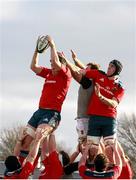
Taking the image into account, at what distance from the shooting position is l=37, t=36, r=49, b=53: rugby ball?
37.9ft

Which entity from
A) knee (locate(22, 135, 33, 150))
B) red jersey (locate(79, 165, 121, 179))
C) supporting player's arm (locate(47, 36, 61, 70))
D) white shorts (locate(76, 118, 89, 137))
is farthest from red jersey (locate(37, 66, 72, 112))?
red jersey (locate(79, 165, 121, 179))

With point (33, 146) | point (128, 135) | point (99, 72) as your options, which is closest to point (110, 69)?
point (99, 72)

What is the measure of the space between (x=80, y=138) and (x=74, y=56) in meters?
1.47

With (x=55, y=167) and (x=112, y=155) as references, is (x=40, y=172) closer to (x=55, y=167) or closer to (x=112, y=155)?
(x=55, y=167)

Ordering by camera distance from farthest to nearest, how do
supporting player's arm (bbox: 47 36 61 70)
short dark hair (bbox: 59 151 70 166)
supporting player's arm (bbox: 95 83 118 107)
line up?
short dark hair (bbox: 59 151 70 166)
supporting player's arm (bbox: 47 36 61 70)
supporting player's arm (bbox: 95 83 118 107)

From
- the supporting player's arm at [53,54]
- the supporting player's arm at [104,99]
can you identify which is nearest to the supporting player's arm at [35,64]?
the supporting player's arm at [53,54]

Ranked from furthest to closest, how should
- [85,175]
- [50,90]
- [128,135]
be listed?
[128,135]
[50,90]
[85,175]

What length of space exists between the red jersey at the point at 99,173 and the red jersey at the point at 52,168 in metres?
0.79

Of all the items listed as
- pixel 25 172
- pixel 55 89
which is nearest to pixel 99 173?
pixel 25 172

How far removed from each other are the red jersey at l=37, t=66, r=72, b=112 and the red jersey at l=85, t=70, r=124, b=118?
47cm

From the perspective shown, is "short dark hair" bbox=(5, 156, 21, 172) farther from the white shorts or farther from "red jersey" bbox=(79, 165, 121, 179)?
the white shorts

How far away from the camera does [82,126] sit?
39.1ft

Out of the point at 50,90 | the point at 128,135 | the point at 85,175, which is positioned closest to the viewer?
the point at 85,175

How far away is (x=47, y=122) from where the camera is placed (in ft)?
37.8
